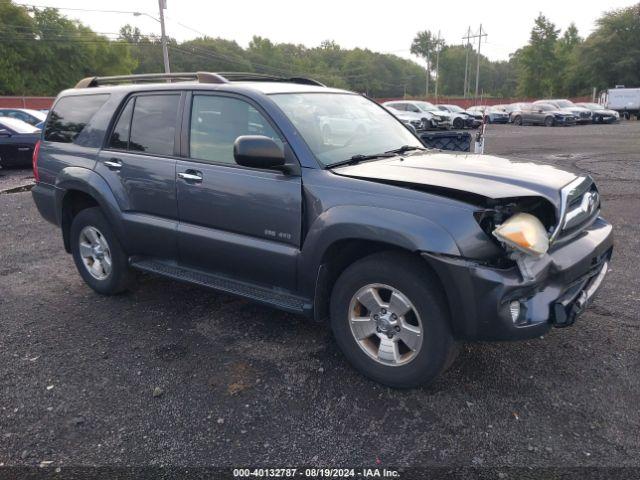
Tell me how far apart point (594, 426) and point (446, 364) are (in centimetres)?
81

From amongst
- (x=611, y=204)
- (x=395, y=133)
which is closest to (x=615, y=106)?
(x=611, y=204)

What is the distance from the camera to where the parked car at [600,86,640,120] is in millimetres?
37750

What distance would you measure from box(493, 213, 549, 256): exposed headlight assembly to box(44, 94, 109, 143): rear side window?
12.1 feet

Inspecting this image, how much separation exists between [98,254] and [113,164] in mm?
923

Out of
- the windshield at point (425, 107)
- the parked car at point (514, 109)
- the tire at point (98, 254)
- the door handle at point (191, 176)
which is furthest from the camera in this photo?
the parked car at point (514, 109)

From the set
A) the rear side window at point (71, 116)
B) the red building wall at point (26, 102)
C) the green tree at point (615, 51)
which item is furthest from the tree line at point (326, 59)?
the rear side window at point (71, 116)

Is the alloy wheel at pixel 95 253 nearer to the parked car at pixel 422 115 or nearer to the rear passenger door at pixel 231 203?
the rear passenger door at pixel 231 203

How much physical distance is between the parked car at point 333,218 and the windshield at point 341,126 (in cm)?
2

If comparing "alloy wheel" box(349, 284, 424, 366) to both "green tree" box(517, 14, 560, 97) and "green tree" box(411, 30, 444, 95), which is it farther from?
"green tree" box(411, 30, 444, 95)

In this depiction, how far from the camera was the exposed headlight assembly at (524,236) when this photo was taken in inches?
106

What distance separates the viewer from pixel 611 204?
322 inches

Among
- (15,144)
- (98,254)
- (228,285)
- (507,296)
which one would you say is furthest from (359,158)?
(15,144)

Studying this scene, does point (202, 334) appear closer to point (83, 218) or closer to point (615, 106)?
point (83, 218)

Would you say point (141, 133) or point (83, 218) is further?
point (83, 218)
